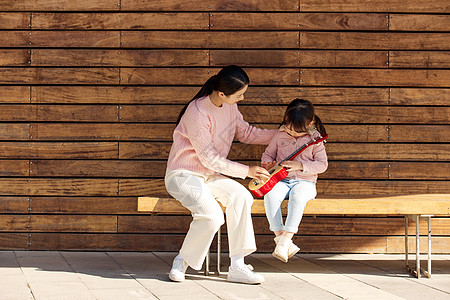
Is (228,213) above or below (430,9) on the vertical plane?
below

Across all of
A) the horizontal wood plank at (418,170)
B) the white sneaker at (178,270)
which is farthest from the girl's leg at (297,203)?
the horizontal wood plank at (418,170)

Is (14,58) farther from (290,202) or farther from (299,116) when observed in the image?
(290,202)

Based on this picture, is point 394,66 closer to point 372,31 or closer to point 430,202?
point 372,31

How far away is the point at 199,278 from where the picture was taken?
4.56 m

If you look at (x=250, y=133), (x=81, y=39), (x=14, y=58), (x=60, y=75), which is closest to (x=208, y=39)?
(x=250, y=133)

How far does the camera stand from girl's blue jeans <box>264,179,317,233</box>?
178 inches

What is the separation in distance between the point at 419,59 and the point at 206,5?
5.75ft

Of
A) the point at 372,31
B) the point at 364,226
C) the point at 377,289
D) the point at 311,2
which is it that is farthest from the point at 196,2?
the point at 377,289

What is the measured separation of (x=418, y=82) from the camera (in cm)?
557

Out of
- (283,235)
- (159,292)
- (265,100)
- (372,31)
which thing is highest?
(372,31)

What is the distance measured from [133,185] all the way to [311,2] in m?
2.03

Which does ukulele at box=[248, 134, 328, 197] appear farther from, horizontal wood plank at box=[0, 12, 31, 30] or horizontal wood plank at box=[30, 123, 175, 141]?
horizontal wood plank at box=[0, 12, 31, 30]

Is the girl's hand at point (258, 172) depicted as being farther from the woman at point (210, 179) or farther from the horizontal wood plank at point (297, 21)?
the horizontal wood plank at point (297, 21)

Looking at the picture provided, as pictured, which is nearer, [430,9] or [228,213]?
[228,213]
